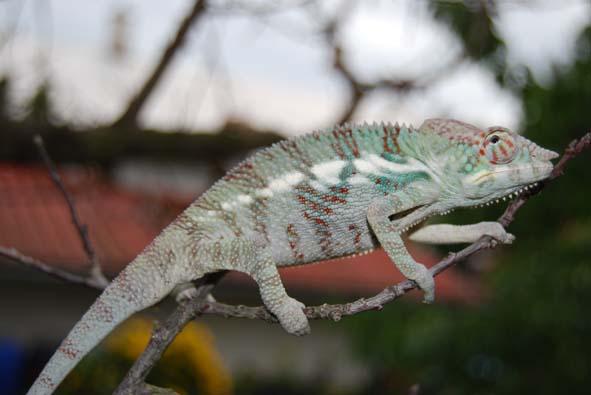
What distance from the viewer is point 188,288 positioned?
166cm

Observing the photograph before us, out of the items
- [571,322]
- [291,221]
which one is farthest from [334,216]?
[571,322]

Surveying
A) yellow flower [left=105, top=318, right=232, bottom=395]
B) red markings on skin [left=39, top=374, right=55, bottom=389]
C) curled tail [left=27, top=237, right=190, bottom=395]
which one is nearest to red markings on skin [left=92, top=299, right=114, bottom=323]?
curled tail [left=27, top=237, right=190, bottom=395]

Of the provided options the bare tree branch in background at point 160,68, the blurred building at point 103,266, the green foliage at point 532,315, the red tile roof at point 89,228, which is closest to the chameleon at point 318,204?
the bare tree branch in background at point 160,68

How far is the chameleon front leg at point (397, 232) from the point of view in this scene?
1.28 meters

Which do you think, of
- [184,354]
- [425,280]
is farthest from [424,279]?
[184,354]

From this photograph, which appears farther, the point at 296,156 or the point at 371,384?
the point at 371,384

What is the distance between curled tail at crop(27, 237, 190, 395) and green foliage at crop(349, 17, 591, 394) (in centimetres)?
323

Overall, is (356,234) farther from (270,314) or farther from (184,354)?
(184,354)

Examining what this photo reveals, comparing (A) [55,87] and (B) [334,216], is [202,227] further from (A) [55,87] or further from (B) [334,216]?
(A) [55,87]

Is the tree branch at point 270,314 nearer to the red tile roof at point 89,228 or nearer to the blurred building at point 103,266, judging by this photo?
the blurred building at point 103,266

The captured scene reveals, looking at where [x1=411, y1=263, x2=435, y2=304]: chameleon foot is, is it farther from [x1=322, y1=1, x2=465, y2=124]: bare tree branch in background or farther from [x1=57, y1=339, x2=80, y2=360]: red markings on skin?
[x1=322, y1=1, x2=465, y2=124]: bare tree branch in background

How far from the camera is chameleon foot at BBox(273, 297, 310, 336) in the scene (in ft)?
4.51

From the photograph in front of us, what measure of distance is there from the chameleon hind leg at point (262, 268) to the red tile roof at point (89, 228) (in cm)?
466

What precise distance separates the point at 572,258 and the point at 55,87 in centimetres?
358
